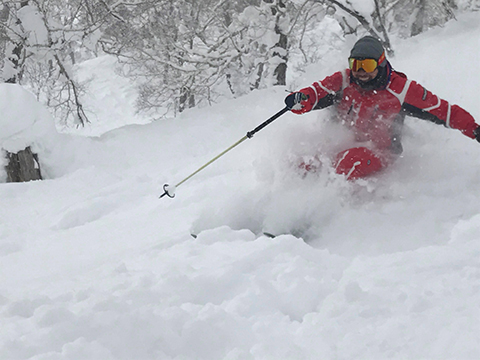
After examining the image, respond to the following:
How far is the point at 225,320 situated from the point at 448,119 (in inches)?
103

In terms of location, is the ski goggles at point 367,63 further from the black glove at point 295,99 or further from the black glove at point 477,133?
the black glove at point 477,133

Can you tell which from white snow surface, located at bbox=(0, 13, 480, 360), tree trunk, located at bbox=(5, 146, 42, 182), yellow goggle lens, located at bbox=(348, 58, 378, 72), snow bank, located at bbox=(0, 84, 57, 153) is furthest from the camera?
tree trunk, located at bbox=(5, 146, 42, 182)

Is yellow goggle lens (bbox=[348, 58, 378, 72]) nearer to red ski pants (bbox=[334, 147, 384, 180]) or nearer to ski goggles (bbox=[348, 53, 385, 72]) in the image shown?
ski goggles (bbox=[348, 53, 385, 72])

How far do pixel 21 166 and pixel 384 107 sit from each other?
4799 mm

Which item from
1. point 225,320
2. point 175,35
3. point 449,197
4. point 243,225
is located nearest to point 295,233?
point 243,225

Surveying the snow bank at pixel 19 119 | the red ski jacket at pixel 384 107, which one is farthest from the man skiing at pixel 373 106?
the snow bank at pixel 19 119

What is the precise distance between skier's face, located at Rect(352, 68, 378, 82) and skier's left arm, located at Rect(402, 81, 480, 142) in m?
0.33

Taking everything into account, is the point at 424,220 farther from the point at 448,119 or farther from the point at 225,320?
the point at 225,320

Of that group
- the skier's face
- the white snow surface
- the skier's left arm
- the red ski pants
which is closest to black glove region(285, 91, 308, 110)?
the white snow surface

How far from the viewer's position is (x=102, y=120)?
26.9 metres

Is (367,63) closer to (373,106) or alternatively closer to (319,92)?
(373,106)

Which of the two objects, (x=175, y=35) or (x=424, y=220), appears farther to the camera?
(x=175, y=35)

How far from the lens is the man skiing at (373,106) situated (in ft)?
11.4

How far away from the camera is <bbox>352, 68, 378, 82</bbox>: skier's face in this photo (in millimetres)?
3539
